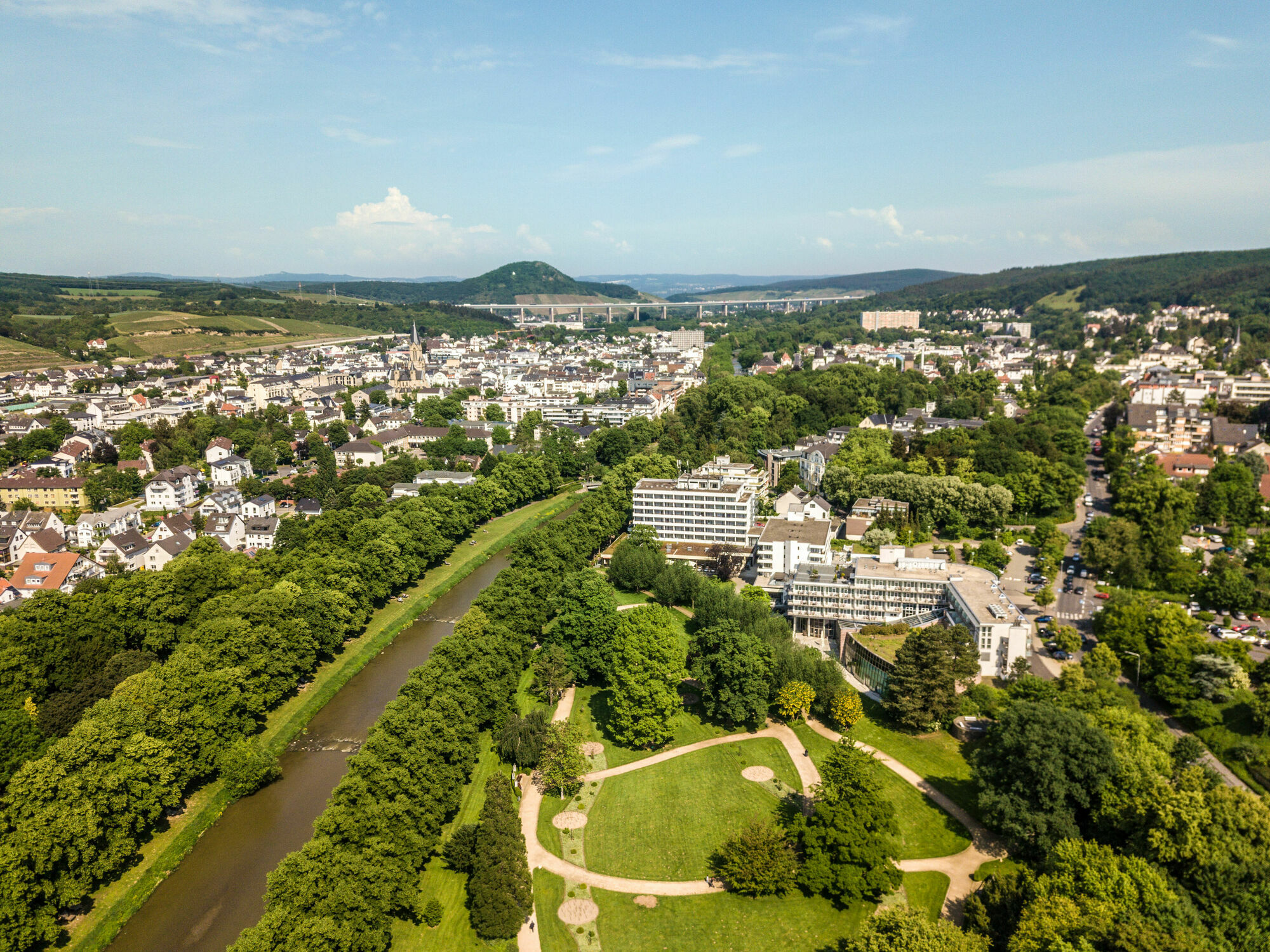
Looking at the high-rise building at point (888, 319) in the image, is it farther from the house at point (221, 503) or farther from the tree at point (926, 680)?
the tree at point (926, 680)

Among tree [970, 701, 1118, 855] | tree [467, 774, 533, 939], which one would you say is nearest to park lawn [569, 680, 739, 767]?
tree [467, 774, 533, 939]

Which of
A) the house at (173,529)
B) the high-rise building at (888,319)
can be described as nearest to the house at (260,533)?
the house at (173,529)

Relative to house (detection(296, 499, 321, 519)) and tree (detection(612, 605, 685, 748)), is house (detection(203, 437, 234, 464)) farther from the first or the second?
tree (detection(612, 605, 685, 748))

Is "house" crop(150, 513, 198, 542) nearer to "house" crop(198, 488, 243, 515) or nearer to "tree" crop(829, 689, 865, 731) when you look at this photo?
"house" crop(198, 488, 243, 515)

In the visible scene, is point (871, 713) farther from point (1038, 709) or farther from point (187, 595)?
point (187, 595)

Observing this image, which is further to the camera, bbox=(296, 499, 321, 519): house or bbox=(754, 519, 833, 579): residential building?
bbox=(296, 499, 321, 519): house

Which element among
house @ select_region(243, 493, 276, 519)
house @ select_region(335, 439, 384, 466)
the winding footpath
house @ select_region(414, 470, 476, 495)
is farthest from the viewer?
house @ select_region(335, 439, 384, 466)

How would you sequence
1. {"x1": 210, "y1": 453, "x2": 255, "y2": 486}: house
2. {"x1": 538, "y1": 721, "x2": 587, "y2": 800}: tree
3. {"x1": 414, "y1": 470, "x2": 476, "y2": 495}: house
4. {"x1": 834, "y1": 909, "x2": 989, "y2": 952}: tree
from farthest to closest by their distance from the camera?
{"x1": 210, "y1": 453, "x2": 255, "y2": 486}: house → {"x1": 414, "y1": 470, "x2": 476, "y2": 495}: house → {"x1": 538, "y1": 721, "x2": 587, "y2": 800}: tree → {"x1": 834, "y1": 909, "x2": 989, "y2": 952}: tree

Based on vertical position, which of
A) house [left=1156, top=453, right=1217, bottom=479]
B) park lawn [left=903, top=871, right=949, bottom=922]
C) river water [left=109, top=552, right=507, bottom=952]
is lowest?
river water [left=109, top=552, right=507, bottom=952]

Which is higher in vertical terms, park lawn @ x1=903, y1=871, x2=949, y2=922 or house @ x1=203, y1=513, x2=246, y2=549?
house @ x1=203, y1=513, x2=246, y2=549

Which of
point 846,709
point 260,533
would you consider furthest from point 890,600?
point 260,533
